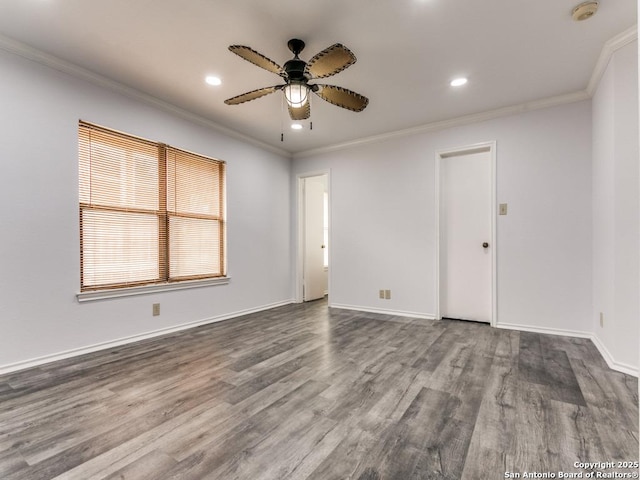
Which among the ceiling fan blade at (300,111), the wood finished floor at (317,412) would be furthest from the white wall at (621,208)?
the ceiling fan blade at (300,111)

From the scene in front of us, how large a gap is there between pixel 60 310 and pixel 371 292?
3.62 m

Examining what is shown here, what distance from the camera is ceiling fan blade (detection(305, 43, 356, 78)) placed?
6.35 ft

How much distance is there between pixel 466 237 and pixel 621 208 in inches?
68.7

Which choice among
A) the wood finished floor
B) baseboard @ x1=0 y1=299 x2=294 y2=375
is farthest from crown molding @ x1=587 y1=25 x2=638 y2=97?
baseboard @ x1=0 y1=299 x2=294 y2=375

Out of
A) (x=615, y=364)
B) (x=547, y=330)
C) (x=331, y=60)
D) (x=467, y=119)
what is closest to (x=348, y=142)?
(x=467, y=119)

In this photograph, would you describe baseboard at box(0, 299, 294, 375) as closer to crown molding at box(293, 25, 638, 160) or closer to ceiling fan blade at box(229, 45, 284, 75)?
ceiling fan blade at box(229, 45, 284, 75)

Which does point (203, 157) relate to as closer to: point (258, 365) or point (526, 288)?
point (258, 365)

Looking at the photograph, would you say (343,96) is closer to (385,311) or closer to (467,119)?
(467,119)

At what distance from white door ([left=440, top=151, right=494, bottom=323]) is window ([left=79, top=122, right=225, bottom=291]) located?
3045mm

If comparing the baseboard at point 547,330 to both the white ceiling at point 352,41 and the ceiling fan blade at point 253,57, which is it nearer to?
the white ceiling at point 352,41

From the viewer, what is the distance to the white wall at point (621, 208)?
2.35 metres

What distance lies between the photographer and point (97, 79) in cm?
293

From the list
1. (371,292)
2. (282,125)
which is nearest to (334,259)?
(371,292)

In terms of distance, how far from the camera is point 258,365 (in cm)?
258
